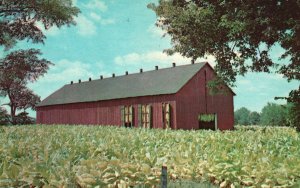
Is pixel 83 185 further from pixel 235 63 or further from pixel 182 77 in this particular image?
pixel 182 77

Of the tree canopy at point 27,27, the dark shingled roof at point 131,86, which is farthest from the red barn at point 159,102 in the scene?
the tree canopy at point 27,27

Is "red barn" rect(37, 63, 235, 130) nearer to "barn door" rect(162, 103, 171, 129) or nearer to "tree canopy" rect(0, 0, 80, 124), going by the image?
"barn door" rect(162, 103, 171, 129)

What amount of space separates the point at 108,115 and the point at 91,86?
8799 mm

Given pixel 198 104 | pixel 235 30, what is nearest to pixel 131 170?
pixel 235 30

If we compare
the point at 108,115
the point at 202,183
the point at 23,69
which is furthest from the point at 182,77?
the point at 202,183

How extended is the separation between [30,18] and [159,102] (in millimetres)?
13536

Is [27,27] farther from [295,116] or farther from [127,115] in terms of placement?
[295,116]

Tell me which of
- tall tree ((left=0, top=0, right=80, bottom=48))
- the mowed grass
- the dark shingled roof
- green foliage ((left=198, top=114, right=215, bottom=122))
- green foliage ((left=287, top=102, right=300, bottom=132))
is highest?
tall tree ((left=0, top=0, right=80, bottom=48))

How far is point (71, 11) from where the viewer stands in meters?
33.8

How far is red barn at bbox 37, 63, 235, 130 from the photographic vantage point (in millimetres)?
35969

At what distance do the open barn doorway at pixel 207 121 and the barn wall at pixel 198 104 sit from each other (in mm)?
405

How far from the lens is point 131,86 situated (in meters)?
41.9

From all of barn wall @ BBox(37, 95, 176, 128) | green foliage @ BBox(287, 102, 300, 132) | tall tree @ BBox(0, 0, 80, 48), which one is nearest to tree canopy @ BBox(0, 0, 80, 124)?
tall tree @ BBox(0, 0, 80, 48)

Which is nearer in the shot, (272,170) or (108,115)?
(272,170)
